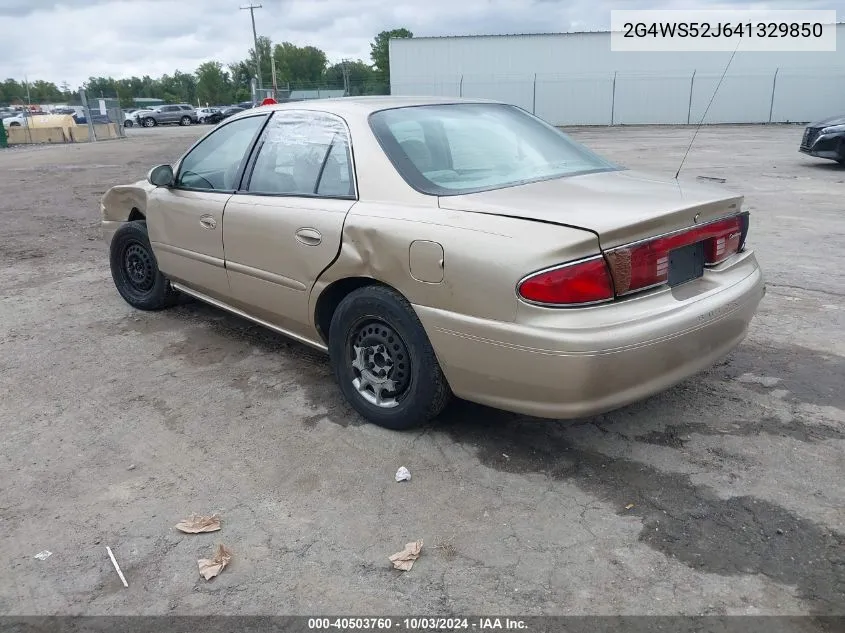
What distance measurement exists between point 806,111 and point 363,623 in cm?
3677

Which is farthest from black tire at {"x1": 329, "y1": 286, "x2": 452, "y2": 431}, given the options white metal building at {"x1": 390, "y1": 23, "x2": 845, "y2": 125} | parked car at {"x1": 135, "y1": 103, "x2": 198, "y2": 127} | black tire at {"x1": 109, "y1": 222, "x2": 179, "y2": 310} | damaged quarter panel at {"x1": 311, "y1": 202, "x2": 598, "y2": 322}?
parked car at {"x1": 135, "y1": 103, "x2": 198, "y2": 127}

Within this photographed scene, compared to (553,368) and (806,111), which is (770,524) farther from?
(806,111)

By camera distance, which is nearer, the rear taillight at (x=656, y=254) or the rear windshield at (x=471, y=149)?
the rear taillight at (x=656, y=254)

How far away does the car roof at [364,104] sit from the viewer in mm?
3633

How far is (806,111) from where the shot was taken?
32188mm

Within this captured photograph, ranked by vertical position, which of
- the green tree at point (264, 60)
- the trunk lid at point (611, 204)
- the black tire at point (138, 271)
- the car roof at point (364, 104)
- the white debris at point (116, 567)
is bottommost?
the white debris at point (116, 567)

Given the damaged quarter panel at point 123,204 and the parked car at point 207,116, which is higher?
the parked car at point 207,116

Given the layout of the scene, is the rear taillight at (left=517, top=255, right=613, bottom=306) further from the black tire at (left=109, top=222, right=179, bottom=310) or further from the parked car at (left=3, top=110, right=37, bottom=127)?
the parked car at (left=3, top=110, right=37, bottom=127)

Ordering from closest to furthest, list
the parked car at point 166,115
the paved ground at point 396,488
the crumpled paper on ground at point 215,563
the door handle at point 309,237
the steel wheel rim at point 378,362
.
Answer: the paved ground at point 396,488 < the crumpled paper on ground at point 215,563 < the steel wheel rim at point 378,362 < the door handle at point 309,237 < the parked car at point 166,115

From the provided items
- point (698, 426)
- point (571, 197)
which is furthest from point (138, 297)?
point (698, 426)

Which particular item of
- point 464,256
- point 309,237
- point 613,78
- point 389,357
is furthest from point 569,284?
point 613,78

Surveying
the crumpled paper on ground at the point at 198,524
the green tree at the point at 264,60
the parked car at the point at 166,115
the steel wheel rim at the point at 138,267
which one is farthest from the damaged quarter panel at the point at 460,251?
the green tree at the point at 264,60

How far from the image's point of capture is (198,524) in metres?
2.74

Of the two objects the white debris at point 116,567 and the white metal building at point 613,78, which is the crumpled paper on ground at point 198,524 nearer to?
the white debris at point 116,567
